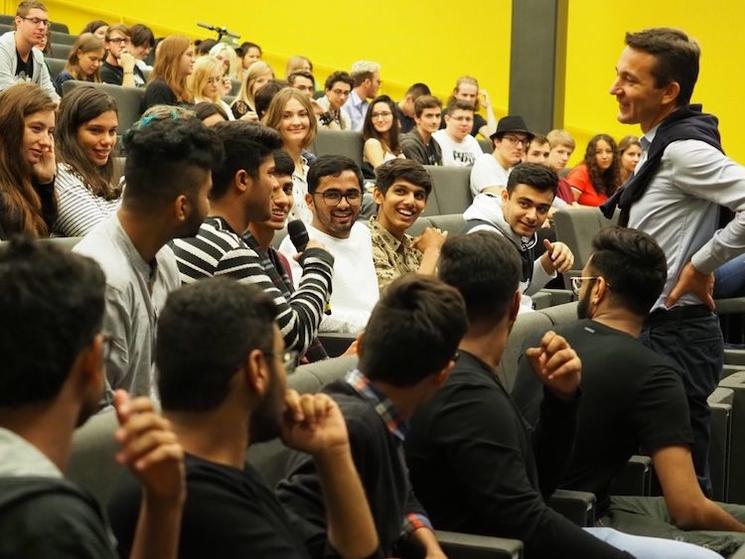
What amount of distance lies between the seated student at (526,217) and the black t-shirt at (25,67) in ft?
8.90

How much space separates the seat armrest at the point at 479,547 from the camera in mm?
1673

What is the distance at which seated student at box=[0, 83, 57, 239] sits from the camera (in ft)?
8.98

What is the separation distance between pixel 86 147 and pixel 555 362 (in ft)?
5.53

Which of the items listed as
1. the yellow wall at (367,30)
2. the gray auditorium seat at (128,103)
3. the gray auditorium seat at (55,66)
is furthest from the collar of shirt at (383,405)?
the yellow wall at (367,30)

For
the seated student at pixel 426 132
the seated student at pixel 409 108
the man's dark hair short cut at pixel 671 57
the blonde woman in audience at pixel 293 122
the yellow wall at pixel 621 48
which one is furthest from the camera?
the yellow wall at pixel 621 48

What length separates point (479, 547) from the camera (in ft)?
5.56

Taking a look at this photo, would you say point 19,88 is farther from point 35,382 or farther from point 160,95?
point 160,95

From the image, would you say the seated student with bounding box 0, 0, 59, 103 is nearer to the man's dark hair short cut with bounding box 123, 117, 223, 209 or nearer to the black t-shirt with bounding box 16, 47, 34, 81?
the black t-shirt with bounding box 16, 47, 34, 81

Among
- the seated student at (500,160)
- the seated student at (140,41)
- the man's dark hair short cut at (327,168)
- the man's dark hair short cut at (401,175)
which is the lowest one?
the seated student at (500,160)

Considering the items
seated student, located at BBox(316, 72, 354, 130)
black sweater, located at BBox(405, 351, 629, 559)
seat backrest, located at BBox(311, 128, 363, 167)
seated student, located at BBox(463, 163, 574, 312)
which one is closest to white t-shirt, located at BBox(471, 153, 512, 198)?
seat backrest, located at BBox(311, 128, 363, 167)

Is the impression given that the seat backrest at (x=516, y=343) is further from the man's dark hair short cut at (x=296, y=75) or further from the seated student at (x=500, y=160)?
the man's dark hair short cut at (x=296, y=75)

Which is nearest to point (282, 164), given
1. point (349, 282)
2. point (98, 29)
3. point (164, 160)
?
point (349, 282)

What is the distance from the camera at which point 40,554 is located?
943mm

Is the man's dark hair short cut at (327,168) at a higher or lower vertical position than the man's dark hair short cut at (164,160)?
lower
